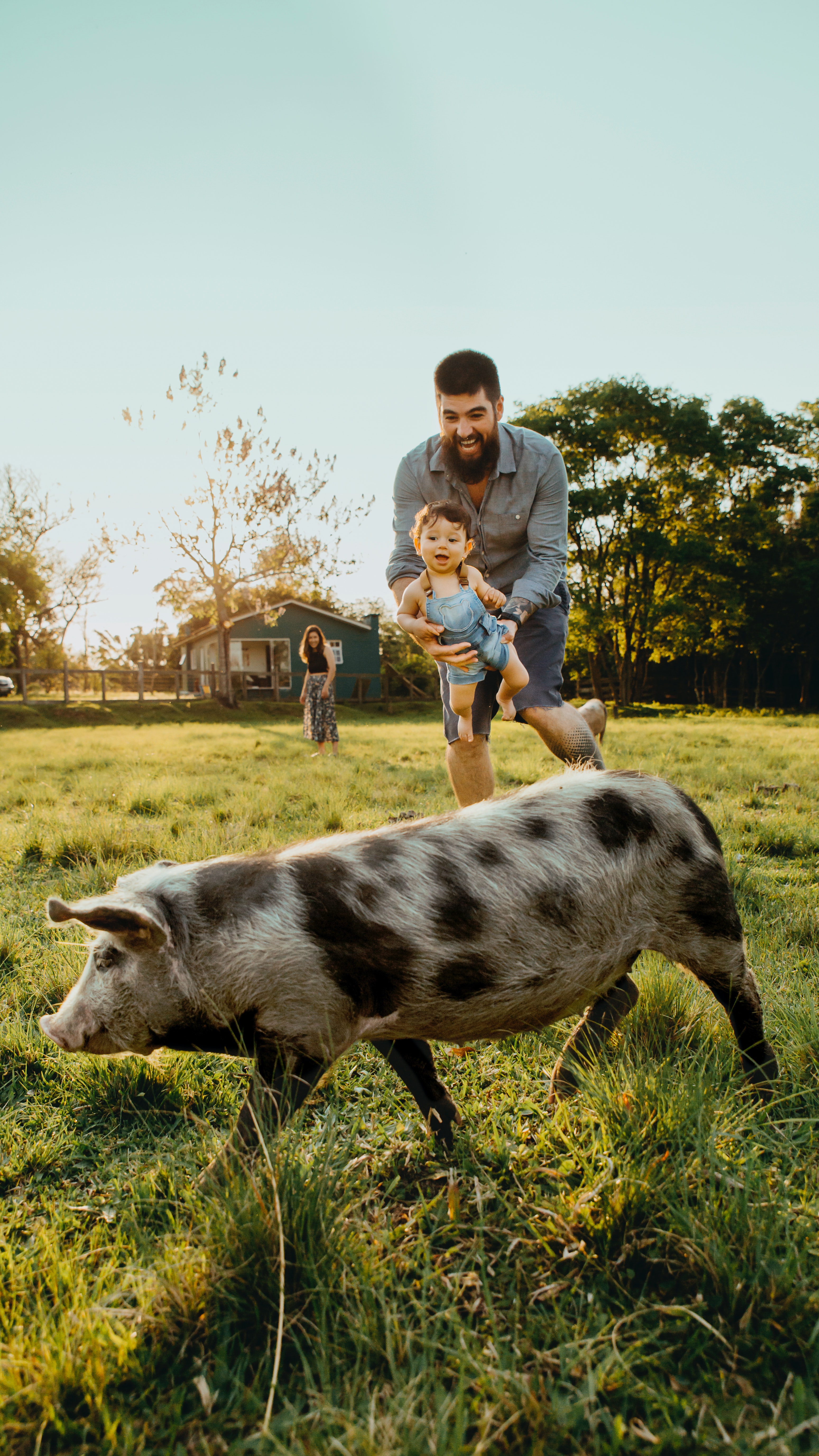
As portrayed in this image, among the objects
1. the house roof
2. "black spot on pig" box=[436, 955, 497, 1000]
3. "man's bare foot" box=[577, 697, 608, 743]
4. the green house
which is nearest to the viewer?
"black spot on pig" box=[436, 955, 497, 1000]

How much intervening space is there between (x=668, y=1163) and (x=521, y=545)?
3299mm

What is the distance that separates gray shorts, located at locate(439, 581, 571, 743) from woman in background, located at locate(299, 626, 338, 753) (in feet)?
30.8

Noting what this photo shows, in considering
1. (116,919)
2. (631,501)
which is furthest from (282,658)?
(116,919)

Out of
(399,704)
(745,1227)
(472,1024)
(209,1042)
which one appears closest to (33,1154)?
(209,1042)

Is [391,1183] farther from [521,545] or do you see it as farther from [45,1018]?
[521,545]

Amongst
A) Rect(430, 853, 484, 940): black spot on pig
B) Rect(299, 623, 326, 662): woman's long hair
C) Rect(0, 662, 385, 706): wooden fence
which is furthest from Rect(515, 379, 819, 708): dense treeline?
Rect(430, 853, 484, 940): black spot on pig

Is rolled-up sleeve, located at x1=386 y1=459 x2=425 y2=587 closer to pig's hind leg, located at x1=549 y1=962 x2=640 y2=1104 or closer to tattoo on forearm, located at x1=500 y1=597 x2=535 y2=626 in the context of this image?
tattoo on forearm, located at x1=500 y1=597 x2=535 y2=626

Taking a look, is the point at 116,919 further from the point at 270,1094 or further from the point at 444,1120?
the point at 444,1120

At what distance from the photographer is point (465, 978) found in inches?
82.0

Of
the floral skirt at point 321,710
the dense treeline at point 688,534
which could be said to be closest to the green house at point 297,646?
the dense treeline at point 688,534

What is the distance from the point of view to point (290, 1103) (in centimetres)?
197

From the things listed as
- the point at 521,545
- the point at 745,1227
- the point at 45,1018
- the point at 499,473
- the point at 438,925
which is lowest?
the point at 745,1227

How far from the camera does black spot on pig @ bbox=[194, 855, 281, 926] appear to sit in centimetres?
207

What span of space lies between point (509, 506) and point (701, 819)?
2367 mm
